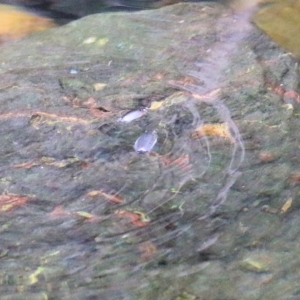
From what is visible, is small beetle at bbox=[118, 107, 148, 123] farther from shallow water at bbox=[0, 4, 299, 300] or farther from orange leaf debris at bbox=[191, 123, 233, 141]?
orange leaf debris at bbox=[191, 123, 233, 141]

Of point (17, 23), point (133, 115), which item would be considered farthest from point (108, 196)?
point (17, 23)

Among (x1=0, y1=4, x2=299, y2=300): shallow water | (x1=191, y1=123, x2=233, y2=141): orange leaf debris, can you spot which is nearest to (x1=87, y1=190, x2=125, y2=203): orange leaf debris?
(x1=0, y1=4, x2=299, y2=300): shallow water

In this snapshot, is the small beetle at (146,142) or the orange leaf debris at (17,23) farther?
the orange leaf debris at (17,23)

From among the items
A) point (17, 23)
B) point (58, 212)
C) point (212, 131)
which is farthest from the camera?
point (17, 23)

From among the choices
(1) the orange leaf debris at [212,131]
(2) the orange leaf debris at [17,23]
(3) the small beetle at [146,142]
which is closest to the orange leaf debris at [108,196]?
(3) the small beetle at [146,142]

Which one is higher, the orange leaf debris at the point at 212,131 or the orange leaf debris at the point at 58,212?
the orange leaf debris at the point at 212,131

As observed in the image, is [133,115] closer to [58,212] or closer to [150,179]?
[150,179]

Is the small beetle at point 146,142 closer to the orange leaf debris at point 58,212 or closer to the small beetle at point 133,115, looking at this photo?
the small beetle at point 133,115
